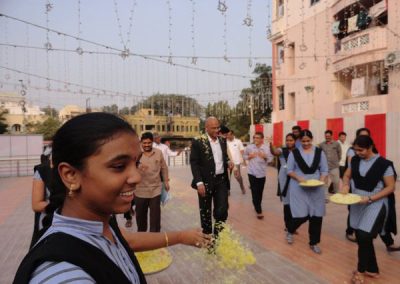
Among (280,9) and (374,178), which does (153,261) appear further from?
(280,9)

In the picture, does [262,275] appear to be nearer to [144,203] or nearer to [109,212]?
[144,203]

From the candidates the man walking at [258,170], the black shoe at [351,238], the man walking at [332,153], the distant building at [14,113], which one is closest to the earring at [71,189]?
the black shoe at [351,238]

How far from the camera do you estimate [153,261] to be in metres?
4.32

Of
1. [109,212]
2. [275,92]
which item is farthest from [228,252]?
[275,92]

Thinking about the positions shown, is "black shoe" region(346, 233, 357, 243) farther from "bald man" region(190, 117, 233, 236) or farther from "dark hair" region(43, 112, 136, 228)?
"dark hair" region(43, 112, 136, 228)

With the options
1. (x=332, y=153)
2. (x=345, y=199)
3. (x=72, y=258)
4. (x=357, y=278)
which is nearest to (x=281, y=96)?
(x=332, y=153)

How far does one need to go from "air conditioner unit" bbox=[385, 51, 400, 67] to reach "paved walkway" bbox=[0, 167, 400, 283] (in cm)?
789

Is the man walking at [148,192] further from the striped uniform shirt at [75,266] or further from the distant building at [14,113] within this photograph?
the distant building at [14,113]

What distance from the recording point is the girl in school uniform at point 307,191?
16.4 feet

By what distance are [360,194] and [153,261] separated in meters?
2.61

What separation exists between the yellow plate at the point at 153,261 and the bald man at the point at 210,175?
84cm

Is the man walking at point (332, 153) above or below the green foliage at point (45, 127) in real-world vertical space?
below

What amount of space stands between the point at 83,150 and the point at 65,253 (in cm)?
29

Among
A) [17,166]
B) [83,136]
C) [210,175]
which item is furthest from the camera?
[17,166]
